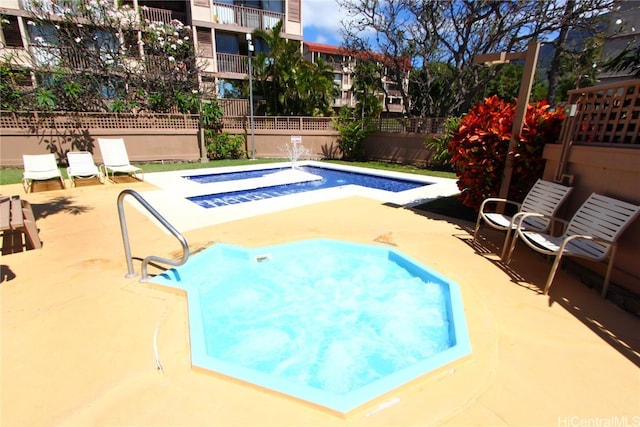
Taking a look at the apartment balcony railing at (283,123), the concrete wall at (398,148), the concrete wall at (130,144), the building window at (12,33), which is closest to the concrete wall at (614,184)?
the concrete wall at (398,148)

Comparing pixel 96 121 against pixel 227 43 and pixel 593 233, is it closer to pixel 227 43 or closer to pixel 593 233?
pixel 227 43

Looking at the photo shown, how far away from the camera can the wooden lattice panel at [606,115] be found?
3625 mm

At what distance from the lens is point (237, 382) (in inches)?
90.9

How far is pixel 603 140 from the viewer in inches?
158

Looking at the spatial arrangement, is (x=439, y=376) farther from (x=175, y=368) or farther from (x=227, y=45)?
(x=227, y=45)

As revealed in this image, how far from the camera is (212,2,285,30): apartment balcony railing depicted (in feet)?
65.1

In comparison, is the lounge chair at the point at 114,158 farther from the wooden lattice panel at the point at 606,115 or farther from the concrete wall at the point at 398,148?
the concrete wall at the point at 398,148

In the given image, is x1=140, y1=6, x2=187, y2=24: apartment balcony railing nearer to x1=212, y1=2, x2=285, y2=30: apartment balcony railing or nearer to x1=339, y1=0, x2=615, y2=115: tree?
x1=212, y1=2, x2=285, y2=30: apartment balcony railing

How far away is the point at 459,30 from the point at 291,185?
37.3 feet

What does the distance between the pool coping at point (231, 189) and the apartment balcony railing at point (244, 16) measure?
13399mm

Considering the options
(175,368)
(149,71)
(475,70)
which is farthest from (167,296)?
(475,70)

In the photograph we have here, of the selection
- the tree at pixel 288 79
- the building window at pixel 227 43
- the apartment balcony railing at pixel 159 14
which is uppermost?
the apartment balcony railing at pixel 159 14

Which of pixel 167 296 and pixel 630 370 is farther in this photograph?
pixel 167 296

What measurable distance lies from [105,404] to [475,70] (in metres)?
18.8
